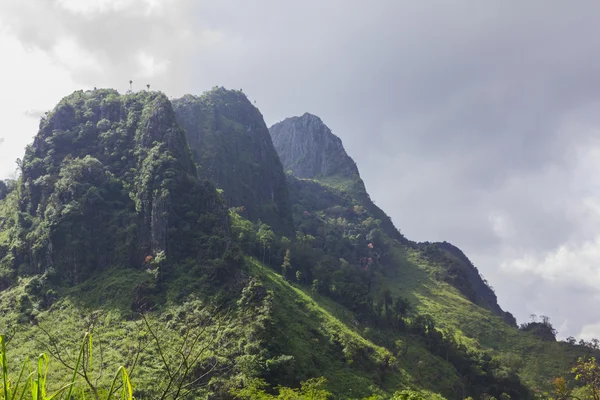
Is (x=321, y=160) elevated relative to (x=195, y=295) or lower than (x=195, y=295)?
elevated

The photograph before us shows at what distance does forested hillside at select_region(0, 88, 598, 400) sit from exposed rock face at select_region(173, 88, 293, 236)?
5.79ft

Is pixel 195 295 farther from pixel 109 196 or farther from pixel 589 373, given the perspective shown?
pixel 589 373

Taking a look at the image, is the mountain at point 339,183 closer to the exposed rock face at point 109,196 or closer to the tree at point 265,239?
the tree at point 265,239

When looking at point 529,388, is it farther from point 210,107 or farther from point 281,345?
point 210,107

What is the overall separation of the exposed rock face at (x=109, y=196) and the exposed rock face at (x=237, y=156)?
25.0 m

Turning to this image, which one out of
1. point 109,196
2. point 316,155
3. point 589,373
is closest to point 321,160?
point 316,155

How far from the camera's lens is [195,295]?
2094 inches

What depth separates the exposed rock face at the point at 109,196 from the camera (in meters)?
62.5

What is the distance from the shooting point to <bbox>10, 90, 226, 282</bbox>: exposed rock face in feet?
205

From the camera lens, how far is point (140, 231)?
6438 cm

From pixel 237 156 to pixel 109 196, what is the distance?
5470 cm

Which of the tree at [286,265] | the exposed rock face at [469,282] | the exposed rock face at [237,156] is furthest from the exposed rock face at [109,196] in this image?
the exposed rock face at [469,282]

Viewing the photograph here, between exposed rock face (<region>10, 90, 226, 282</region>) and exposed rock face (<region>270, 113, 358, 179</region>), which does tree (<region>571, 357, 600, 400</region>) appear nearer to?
exposed rock face (<region>10, 90, 226, 282</region>)

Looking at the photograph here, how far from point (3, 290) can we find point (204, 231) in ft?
102
